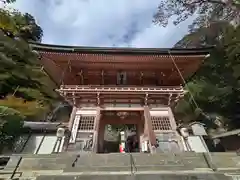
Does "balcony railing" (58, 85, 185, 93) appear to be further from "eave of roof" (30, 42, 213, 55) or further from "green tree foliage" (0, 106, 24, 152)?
"green tree foliage" (0, 106, 24, 152)

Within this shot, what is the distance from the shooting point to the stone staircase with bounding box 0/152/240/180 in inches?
266

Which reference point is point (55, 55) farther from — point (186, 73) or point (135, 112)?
point (186, 73)

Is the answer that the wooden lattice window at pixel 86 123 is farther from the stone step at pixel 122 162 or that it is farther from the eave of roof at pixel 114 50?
the eave of roof at pixel 114 50

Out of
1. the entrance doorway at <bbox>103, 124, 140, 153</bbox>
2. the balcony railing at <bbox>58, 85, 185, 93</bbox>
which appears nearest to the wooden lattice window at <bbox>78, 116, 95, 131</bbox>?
the balcony railing at <bbox>58, 85, 185, 93</bbox>

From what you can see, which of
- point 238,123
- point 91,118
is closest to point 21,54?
point 91,118

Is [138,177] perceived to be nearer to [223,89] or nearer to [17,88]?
[17,88]

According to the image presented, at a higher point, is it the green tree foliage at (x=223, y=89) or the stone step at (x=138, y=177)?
the green tree foliage at (x=223, y=89)

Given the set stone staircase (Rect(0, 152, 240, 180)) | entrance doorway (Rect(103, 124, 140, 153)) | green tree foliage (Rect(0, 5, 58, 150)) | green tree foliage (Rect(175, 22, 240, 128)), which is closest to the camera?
stone staircase (Rect(0, 152, 240, 180))

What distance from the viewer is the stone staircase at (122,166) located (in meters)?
6.76

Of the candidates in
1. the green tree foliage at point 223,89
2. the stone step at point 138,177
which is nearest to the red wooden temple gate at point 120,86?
the stone step at point 138,177

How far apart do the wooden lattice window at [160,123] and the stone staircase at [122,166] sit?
10.7 feet

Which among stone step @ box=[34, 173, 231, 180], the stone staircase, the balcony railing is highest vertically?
the balcony railing

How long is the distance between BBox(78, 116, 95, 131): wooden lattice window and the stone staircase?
330 centimetres

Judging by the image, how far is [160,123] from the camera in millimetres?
12008
